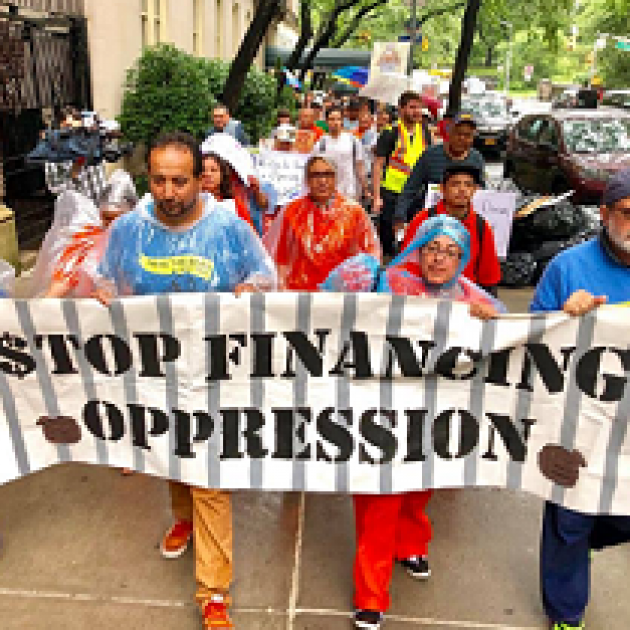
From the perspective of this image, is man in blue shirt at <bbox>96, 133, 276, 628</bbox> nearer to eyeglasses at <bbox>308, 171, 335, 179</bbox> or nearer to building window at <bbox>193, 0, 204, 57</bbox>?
eyeglasses at <bbox>308, 171, 335, 179</bbox>

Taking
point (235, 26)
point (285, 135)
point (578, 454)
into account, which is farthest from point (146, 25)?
point (578, 454)

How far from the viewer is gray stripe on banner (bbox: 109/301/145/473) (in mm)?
2785

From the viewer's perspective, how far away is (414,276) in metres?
2.99

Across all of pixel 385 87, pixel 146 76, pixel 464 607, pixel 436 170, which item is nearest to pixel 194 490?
pixel 464 607

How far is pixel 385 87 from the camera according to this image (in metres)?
12.2

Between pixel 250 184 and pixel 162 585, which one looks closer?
pixel 162 585

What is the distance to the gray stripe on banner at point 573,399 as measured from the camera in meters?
2.64

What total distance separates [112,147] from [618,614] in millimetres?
6176

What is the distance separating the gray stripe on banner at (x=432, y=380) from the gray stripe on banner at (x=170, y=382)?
3.26 feet

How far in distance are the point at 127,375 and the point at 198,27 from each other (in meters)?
16.3

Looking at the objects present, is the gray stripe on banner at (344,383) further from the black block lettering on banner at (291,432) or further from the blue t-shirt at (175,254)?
the blue t-shirt at (175,254)

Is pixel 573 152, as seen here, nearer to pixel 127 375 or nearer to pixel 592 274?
pixel 592 274

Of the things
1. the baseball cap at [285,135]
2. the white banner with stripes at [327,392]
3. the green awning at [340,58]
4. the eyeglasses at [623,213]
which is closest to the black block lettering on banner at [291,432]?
the white banner with stripes at [327,392]

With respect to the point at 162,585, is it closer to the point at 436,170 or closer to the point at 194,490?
the point at 194,490
